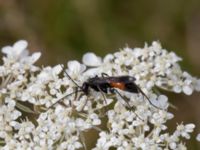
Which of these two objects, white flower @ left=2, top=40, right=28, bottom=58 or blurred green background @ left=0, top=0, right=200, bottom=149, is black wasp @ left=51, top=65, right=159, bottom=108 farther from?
blurred green background @ left=0, top=0, right=200, bottom=149

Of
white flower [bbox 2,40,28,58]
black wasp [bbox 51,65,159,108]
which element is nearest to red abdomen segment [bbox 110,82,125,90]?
black wasp [bbox 51,65,159,108]

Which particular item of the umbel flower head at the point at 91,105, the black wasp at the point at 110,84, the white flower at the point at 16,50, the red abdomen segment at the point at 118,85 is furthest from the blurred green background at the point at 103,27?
the red abdomen segment at the point at 118,85

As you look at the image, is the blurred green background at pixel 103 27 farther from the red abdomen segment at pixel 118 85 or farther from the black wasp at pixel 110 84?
the red abdomen segment at pixel 118 85

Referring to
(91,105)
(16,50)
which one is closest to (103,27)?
(16,50)

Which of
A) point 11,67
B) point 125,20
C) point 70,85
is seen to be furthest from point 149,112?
point 125,20

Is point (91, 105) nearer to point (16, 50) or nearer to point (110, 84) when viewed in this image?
point (110, 84)

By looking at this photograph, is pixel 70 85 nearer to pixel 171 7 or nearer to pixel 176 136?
pixel 176 136
